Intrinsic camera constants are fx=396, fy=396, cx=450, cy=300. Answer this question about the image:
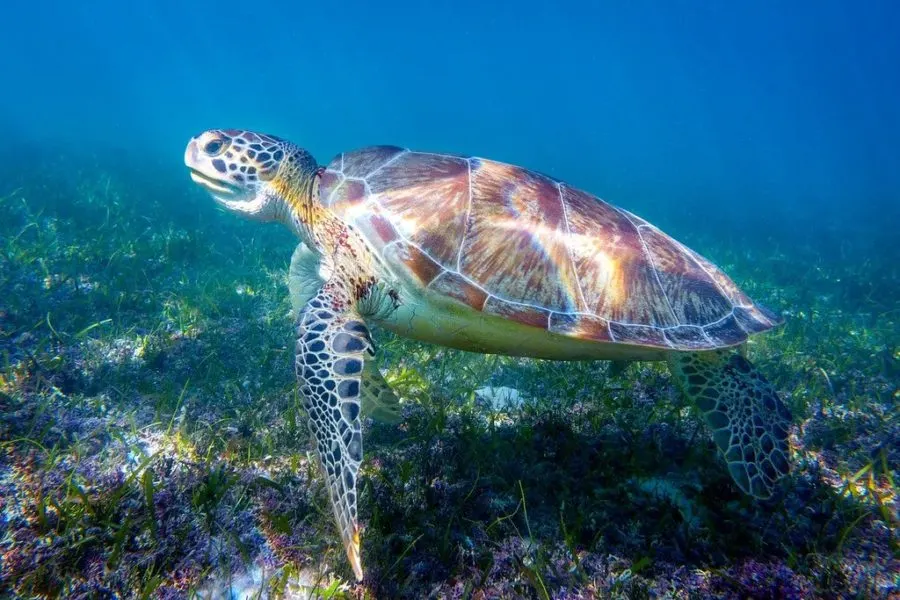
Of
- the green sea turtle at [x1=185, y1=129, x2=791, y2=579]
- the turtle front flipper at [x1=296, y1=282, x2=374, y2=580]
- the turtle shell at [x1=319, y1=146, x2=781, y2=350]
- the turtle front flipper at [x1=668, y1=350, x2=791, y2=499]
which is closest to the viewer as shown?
the turtle front flipper at [x1=296, y1=282, x2=374, y2=580]

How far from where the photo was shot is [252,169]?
12.7 ft

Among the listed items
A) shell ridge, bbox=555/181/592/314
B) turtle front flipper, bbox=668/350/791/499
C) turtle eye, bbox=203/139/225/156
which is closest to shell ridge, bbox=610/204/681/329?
turtle front flipper, bbox=668/350/791/499

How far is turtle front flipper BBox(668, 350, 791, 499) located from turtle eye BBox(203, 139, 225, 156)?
4.52m

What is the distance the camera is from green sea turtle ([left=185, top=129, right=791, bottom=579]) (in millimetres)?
2766

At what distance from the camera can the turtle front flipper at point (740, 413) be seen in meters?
2.54

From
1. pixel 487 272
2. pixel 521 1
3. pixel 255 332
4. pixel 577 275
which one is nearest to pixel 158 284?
pixel 255 332

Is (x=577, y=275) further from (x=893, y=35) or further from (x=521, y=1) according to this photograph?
(x=893, y=35)

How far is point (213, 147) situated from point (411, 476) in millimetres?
3563

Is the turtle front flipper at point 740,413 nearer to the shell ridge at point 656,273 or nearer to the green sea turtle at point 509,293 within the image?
the green sea turtle at point 509,293

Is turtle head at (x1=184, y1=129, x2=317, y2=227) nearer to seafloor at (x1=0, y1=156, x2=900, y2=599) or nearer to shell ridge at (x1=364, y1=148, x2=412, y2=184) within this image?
shell ridge at (x1=364, y1=148, x2=412, y2=184)

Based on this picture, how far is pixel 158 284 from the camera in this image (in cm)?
597

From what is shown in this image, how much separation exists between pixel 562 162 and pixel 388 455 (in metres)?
54.1

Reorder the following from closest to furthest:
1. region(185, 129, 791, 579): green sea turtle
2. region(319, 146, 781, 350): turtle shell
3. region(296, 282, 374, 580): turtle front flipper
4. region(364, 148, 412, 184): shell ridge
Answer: region(296, 282, 374, 580): turtle front flipper, region(185, 129, 791, 579): green sea turtle, region(319, 146, 781, 350): turtle shell, region(364, 148, 412, 184): shell ridge

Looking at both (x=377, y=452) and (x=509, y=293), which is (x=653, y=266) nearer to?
(x=509, y=293)
